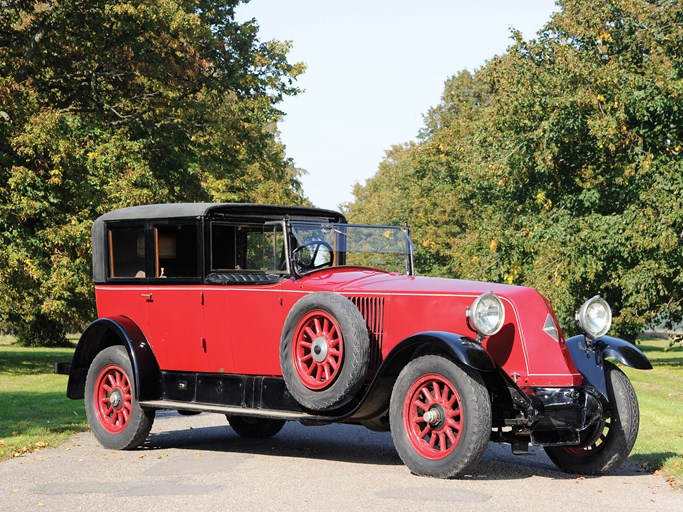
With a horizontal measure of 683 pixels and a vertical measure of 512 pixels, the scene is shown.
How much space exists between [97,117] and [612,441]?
19802 millimetres

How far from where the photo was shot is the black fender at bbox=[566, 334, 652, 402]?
895 centimetres

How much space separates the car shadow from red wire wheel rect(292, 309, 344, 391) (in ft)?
3.25

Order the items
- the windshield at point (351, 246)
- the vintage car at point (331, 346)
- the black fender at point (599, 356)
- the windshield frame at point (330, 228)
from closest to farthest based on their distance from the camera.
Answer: the vintage car at point (331, 346) → the black fender at point (599, 356) → the windshield frame at point (330, 228) → the windshield at point (351, 246)

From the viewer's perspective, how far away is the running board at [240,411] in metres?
8.91

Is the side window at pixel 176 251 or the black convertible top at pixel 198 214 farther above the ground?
the black convertible top at pixel 198 214

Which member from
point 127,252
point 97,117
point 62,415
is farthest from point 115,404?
point 97,117

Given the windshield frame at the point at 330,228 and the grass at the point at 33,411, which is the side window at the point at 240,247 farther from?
the grass at the point at 33,411

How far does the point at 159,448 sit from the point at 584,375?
438 cm

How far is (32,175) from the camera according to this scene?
921 inches

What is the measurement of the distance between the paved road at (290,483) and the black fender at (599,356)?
2.77 ft

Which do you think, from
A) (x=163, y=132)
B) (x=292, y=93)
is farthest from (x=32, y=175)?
(x=292, y=93)

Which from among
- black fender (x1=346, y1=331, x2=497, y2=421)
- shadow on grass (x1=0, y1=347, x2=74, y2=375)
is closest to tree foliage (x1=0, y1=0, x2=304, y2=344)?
shadow on grass (x1=0, y1=347, x2=74, y2=375)

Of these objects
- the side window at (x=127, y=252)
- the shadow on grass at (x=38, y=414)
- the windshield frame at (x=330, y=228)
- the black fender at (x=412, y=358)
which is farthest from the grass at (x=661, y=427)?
the shadow on grass at (x=38, y=414)

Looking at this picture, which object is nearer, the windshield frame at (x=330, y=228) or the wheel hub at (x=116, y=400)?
the windshield frame at (x=330, y=228)
